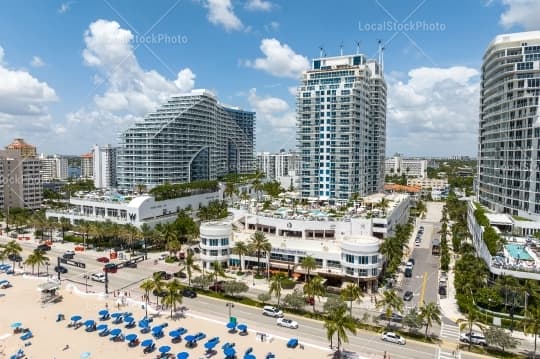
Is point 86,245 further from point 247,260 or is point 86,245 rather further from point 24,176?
point 24,176

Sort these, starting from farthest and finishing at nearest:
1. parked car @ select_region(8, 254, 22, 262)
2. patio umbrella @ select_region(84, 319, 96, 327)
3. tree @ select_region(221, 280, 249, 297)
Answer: parked car @ select_region(8, 254, 22, 262), tree @ select_region(221, 280, 249, 297), patio umbrella @ select_region(84, 319, 96, 327)

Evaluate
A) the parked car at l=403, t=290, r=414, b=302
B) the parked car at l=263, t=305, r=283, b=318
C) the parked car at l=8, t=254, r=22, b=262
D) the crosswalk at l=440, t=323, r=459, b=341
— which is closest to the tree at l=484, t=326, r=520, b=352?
the crosswalk at l=440, t=323, r=459, b=341

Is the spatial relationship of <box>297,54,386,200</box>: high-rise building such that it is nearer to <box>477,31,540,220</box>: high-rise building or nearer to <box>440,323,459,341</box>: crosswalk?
<box>477,31,540,220</box>: high-rise building

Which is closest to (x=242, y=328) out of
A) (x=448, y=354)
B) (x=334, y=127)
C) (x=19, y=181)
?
(x=448, y=354)

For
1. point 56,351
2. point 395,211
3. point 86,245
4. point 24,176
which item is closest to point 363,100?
point 395,211

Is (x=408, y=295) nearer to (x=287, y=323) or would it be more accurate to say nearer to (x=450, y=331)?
(x=450, y=331)

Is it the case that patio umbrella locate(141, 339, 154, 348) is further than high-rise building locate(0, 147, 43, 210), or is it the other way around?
high-rise building locate(0, 147, 43, 210)
